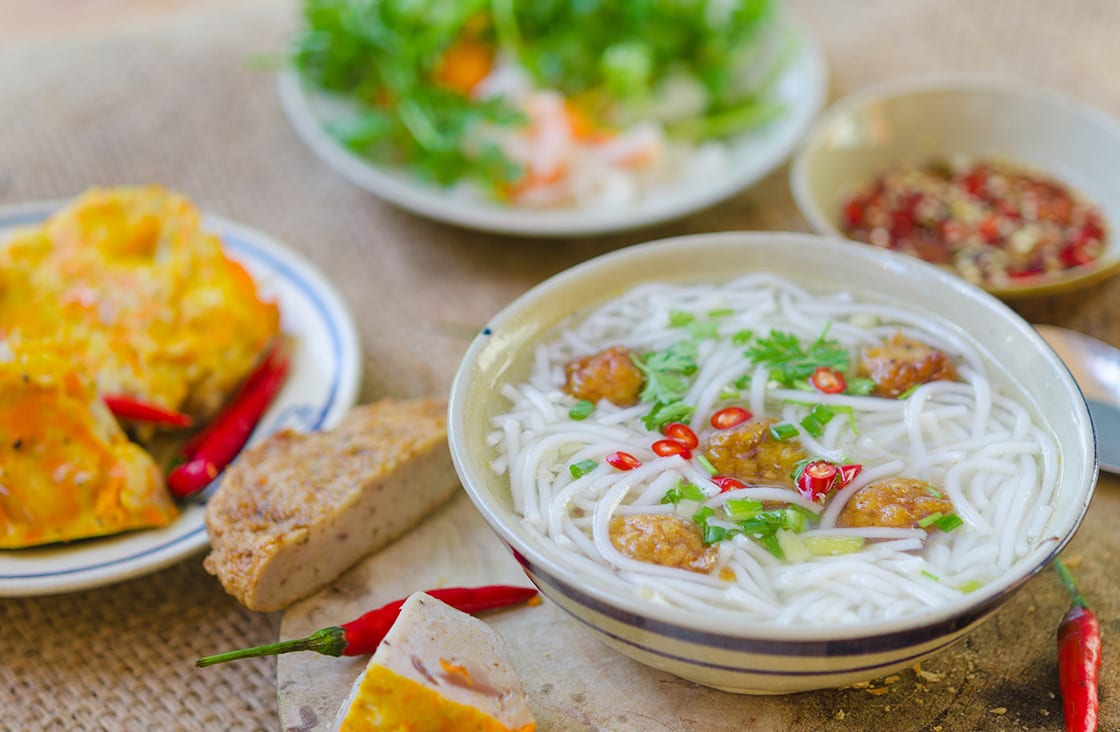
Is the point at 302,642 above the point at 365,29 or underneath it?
underneath

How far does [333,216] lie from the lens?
15.1ft

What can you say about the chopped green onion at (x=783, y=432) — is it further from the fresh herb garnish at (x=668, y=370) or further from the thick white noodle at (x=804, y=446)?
the fresh herb garnish at (x=668, y=370)

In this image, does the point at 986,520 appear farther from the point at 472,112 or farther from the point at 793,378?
the point at 472,112

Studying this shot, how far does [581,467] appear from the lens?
2.47m

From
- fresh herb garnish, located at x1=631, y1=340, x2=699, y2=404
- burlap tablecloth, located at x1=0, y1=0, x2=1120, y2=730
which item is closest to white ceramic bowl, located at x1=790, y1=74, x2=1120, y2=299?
burlap tablecloth, located at x1=0, y1=0, x2=1120, y2=730

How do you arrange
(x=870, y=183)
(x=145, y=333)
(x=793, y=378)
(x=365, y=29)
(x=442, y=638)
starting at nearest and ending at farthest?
(x=442, y=638) < (x=793, y=378) < (x=145, y=333) < (x=870, y=183) < (x=365, y=29)

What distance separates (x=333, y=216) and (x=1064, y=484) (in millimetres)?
3202

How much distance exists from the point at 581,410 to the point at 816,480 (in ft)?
1.99

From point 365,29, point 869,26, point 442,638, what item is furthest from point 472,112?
point 442,638

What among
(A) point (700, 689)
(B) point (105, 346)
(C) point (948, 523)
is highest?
(C) point (948, 523)

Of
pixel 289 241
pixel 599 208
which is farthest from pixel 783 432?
pixel 289 241

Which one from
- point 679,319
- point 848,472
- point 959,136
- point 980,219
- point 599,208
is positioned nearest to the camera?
point 848,472

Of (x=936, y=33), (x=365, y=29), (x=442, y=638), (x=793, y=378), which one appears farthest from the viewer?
(x=936, y=33)

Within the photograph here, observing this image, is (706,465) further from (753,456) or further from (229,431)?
(229,431)
